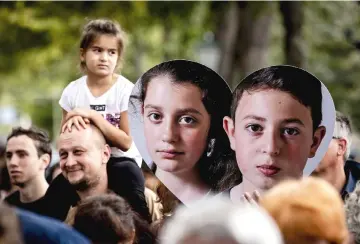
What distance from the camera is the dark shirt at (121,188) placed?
18.3 feet

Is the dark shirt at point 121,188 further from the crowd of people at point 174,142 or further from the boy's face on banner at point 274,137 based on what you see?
the boy's face on banner at point 274,137

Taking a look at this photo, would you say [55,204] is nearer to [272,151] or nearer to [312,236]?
[272,151]

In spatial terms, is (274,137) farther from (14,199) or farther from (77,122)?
(14,199)

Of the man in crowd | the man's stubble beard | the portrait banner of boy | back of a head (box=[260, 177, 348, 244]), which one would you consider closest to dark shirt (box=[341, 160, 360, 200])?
the portrait banner of boy

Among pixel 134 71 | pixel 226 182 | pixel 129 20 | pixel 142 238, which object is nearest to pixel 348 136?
pixel 226 182

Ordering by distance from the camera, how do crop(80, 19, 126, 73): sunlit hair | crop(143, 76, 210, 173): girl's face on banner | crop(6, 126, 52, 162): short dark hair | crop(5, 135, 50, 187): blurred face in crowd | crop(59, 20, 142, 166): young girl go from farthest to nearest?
crop(6, 126, 52, 162): short dark hair
crop(5, 135, 50, 187): blurred face in crowd
crop(80, 19, 126, 73): sunlit hair
crop(59, 20, 142, 166): young girl
crop(143, 76, 210, 173): girl's face on banner

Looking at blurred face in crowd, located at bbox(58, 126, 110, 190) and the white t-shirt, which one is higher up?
the white t-shirt

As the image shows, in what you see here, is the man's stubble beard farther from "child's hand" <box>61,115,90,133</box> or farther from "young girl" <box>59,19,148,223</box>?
"child's hand" <box>61,115,90,133</box>

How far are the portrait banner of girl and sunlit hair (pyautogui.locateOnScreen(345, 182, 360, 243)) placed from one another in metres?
0.65

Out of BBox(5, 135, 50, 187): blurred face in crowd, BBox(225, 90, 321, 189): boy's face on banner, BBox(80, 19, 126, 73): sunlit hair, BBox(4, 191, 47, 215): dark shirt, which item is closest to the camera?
BBox(225, 90, 321, 189): boy's face on banner

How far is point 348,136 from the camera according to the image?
20.3 feet

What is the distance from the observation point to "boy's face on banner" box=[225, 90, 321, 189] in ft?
16.4

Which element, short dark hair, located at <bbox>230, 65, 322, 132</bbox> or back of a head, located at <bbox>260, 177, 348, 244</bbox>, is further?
short dark hair, located at <bbox>230, 65, 322, 132</bbox>

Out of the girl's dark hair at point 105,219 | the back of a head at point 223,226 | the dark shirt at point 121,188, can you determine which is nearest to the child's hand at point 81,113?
the dark shirt at point 121,188
